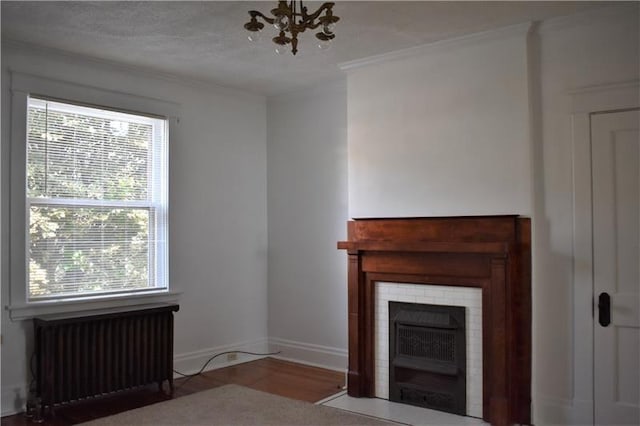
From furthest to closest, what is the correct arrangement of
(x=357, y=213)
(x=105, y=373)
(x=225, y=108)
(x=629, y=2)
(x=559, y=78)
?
(x=225, y=108), (x=357, y=213), (x=105, y=373), (x=559, y=78), (x=629, y=2)

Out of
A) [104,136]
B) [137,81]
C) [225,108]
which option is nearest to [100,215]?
[104,136]

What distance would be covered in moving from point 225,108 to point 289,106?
0.64 m

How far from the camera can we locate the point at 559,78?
3637 millimetres

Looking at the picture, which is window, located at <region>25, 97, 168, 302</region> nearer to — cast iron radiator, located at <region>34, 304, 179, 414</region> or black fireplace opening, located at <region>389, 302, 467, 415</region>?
cast iron radiator, located at <region>34, 304, 179, 414</region>

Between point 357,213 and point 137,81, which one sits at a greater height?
point 137,81

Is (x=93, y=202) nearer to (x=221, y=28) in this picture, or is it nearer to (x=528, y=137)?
(x=221, y=28)

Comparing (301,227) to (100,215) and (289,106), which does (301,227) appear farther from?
(100,215)

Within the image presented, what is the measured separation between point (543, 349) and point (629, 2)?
2.23m

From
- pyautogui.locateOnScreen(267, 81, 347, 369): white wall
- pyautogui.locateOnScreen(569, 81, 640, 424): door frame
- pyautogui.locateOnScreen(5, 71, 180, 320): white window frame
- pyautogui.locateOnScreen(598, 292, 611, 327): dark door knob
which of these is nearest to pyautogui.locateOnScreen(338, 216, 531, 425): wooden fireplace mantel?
pyautogui.locateOnScreen(569, 81, 640, 424): door frame

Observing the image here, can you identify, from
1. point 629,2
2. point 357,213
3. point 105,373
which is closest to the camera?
point 629,2

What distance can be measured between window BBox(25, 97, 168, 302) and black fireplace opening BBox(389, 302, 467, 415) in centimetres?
212

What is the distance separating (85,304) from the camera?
4.25 metres

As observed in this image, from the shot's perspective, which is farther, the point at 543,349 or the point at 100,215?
the point at 100,215

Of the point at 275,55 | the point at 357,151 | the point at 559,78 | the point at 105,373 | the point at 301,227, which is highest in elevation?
the point at 275,55
